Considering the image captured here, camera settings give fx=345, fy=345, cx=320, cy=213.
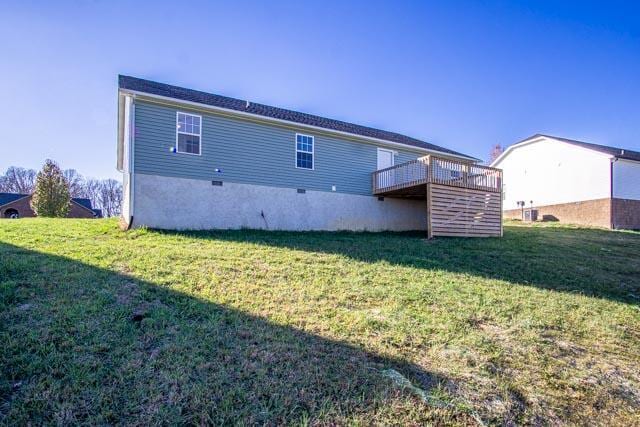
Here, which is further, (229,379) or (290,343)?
(290,343)

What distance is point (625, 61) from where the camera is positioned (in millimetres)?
13891

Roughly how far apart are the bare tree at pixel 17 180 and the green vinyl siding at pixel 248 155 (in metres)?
52.2

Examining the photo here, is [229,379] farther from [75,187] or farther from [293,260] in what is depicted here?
[75,187]

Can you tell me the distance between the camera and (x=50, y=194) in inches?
912

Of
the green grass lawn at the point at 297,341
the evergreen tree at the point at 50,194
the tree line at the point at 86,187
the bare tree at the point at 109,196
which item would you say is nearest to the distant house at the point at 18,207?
the evergreen tree at the point at 50,194

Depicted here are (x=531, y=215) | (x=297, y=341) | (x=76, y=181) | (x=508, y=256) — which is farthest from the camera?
(x=76, y=181)

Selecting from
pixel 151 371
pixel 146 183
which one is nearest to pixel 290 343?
pixel 151 371

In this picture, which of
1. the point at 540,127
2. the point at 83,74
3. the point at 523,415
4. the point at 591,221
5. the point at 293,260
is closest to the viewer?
the point at 523,415

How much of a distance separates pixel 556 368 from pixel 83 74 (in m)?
12.7

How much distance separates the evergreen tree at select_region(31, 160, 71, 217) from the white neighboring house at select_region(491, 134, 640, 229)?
3125 cm

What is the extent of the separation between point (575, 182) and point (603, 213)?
2478 mm

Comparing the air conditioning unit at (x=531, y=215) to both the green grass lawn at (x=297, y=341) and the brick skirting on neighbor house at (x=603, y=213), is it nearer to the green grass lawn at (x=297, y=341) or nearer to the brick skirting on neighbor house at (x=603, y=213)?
the brick skirting on neighbor house at (x=603, y=213)

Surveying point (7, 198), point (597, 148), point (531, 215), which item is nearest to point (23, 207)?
point (7, 198)

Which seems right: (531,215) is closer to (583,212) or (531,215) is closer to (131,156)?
(583,212)
